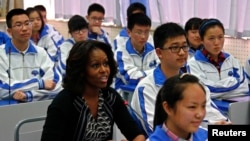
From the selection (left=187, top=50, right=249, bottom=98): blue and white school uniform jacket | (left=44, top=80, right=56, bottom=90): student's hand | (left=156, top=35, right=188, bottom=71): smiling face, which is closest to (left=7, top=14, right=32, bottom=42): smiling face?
(left=44, top=80, right=56, bottom=90): student's hand

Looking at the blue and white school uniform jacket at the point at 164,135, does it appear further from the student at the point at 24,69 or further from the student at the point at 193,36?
the student at the point at 193,36

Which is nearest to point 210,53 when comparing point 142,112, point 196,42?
point 196,42

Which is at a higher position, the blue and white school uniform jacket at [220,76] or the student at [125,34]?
the student at [125,34]

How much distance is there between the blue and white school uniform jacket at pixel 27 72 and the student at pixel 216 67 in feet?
3.40

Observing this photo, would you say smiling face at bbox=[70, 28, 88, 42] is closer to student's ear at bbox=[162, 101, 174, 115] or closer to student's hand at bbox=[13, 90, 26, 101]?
student's hand at bbox=[13, 90, 26, 101]

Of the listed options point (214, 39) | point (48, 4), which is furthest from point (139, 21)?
→ point (48, 4)

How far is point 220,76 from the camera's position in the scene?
3.07m

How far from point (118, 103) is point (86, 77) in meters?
0.20

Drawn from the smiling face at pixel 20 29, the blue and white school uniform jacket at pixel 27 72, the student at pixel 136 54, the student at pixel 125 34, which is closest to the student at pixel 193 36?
the student at pixel 136 54

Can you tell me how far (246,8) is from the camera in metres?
3.96

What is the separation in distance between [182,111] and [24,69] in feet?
6.58

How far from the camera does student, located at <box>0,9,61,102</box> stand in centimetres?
308

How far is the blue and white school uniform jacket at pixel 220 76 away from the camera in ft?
9.73

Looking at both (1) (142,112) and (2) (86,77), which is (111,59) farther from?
(1) (142,112)
